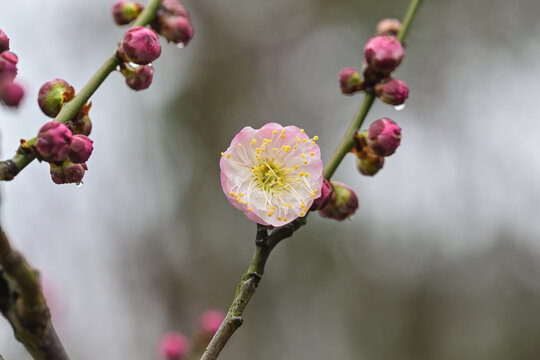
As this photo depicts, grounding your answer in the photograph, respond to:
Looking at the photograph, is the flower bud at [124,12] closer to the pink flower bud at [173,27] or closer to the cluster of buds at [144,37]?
the cluster of buds at [144,37]

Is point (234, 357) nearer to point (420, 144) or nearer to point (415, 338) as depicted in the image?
point (415, 338)

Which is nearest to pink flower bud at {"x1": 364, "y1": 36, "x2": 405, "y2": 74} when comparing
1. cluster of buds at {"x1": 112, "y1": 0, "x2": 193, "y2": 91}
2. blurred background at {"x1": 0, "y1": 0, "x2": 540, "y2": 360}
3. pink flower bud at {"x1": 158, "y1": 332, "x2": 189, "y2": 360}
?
cluster of buds at {"x1": 112, "y1": 0, "x2": 193, "y2": 91}

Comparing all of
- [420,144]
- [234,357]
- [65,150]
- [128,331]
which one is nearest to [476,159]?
[420,144]

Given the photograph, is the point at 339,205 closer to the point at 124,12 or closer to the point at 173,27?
the point at 173,27

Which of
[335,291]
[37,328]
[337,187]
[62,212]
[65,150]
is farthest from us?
[335,291]

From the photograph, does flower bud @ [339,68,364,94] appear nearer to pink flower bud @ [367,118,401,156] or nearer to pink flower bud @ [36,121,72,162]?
pink flower bud @ [367,118,401,156]

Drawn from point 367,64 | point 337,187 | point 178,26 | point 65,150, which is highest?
point 367,64

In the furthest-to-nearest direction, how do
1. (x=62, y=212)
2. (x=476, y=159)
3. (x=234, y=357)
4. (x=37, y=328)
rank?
(x=234, y=357), (x=476, y=159), (x=62, y=212), (x=37, y=328)

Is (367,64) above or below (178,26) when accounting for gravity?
above
